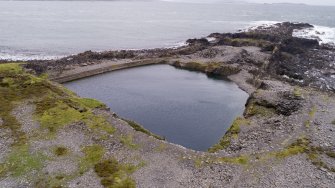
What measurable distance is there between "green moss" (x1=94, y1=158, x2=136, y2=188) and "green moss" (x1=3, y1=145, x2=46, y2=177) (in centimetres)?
663

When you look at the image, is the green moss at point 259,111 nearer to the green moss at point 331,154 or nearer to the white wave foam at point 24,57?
the green moss at point 331,154

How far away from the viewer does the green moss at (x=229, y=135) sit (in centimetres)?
4116

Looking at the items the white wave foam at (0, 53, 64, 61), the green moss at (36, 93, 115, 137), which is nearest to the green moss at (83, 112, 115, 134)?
the green moss at (36, 93, 115, 137)

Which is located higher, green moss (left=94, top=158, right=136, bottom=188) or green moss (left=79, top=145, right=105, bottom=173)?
green moss (left=79, top=145, right=105, bottom=173)

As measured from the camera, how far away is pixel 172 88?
69062 millimetres

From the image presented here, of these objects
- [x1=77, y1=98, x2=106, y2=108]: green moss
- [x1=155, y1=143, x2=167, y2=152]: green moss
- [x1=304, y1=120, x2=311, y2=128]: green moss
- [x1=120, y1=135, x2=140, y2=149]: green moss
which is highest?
Answer: [x1=77, y1=98, x2=106, y2=108]: green moss

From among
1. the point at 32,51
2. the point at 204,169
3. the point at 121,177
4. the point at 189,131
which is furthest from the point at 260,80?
the point at 32,51

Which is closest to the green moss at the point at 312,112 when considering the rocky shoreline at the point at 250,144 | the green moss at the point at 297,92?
the rocky shoreline at the point at 250,144

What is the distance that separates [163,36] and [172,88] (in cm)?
7418

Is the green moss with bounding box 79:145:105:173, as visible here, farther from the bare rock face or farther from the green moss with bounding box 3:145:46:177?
the bare rock face

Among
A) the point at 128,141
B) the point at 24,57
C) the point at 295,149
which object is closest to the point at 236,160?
the point at 295,149

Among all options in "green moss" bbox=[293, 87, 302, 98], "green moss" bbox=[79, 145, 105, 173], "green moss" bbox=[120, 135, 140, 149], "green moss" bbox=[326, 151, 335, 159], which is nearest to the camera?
"green moss" bbox=[79, 145, 105, 173]

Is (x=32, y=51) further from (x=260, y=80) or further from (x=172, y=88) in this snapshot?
(x=260, y=80)

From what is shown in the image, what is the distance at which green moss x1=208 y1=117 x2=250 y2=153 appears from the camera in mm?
41156
